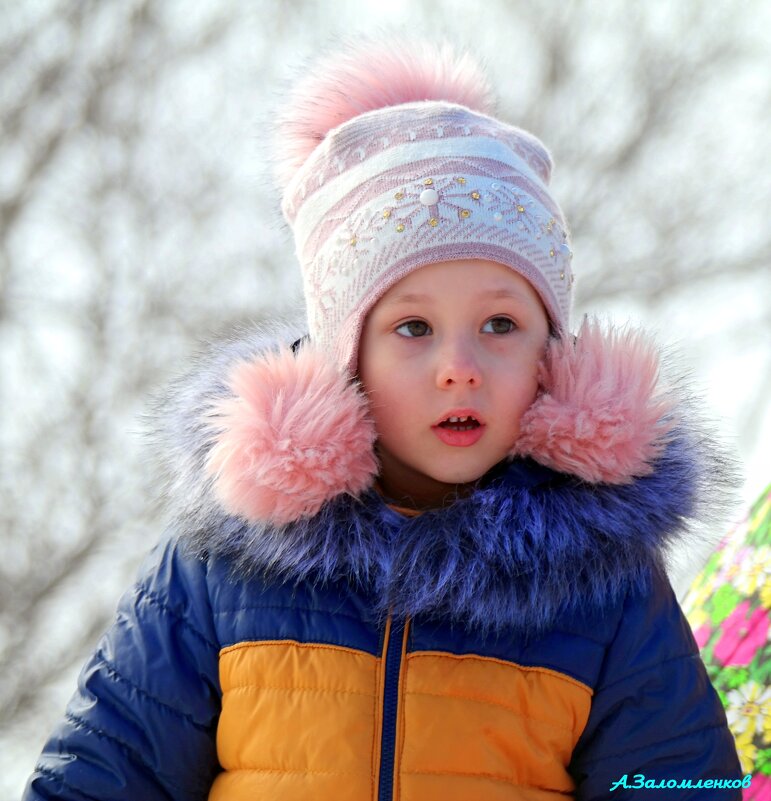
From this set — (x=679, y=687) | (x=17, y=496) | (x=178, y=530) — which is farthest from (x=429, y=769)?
(x=17, y=496)

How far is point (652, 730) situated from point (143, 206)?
244 centimetres

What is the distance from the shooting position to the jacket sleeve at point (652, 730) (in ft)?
4.63

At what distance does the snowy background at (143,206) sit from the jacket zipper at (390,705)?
75.3 inches

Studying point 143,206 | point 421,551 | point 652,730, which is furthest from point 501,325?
point 143,206

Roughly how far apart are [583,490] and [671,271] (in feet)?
7.15

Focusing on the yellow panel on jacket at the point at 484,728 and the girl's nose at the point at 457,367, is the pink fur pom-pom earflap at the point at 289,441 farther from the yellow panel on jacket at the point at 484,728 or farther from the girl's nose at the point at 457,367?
the yellow panel on jacket at the point at 484,728

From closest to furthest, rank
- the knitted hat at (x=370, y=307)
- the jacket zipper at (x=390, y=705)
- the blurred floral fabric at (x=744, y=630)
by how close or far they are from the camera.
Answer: the jacket zipper at (x=390, y=705)
the knitted hat at (x=370, y=307)
the blurred floral fabric at (x=744, y=630)

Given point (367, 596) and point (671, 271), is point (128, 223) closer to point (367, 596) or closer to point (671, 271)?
point (671, 271)

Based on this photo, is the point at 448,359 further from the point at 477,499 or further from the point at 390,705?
the point at 390,705

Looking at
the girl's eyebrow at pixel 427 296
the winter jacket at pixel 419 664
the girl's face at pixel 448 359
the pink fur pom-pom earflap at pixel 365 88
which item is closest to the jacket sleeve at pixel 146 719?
the winter jacket at pixel 419 664

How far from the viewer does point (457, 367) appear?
4.77ft

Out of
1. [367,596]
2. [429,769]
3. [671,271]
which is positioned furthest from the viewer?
[671,271]

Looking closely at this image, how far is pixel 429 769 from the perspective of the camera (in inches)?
54.2

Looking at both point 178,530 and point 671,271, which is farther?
point 671,271
